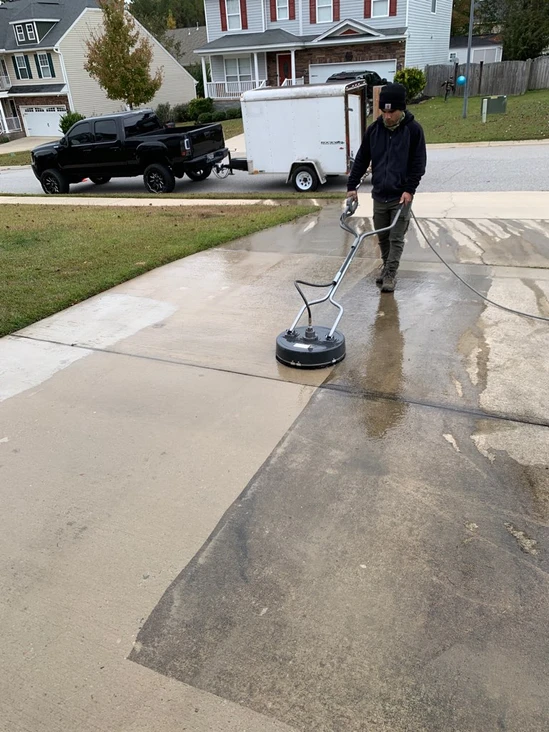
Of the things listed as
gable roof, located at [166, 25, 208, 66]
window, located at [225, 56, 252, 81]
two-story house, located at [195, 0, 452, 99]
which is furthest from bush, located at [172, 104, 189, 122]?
gable roof, located at [166, 25, 208, 66]

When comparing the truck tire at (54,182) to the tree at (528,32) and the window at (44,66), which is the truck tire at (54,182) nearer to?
the window at (44,66)

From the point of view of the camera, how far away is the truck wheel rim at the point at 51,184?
14.9 meters

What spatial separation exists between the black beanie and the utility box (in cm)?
1729

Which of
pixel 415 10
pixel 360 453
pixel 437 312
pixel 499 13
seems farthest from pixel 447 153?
pixel 499 13

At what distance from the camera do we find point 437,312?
17.0 feet

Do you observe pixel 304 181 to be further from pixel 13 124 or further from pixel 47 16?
pixel 13 124

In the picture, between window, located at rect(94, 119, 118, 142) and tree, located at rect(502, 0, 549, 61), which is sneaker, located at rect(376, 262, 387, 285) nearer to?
window, located at rect(94, 119, 118, 142)

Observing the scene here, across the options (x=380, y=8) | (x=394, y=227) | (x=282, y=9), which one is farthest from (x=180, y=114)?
(x=394, y=227)

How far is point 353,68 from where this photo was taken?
29359mm

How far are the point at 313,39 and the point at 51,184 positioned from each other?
2014cm

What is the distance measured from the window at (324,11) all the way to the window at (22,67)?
18217 millimetres

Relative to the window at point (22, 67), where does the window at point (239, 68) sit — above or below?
below

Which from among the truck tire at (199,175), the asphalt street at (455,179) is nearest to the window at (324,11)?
the asphalt street at (455,179)

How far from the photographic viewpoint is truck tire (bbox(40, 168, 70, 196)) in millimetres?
14727
